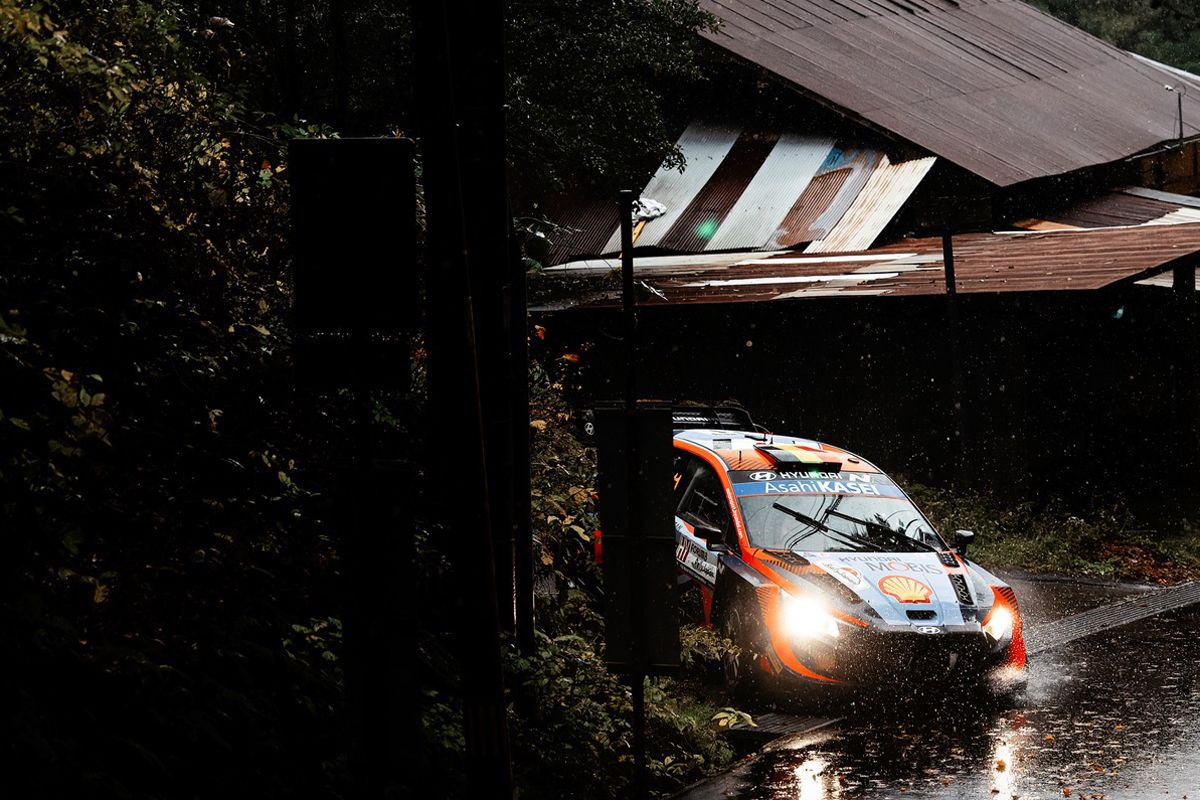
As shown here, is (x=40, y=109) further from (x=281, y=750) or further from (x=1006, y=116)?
(x=1006, y=116)

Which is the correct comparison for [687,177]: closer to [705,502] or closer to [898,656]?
[705,502]

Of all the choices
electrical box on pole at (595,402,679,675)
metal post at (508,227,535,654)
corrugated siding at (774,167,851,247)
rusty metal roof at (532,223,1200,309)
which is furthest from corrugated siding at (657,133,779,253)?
electrical box on pole at (595,402,679,675)

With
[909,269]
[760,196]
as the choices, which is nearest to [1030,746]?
[909,269]

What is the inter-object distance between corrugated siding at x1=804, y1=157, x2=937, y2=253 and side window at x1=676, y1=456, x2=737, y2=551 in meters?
11.3

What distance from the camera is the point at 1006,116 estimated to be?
28.9 meters

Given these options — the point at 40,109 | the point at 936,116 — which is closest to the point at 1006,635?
the point at 40,109

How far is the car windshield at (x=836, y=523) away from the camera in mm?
11906

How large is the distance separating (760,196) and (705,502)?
14198 millimetres

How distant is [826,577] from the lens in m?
11.1

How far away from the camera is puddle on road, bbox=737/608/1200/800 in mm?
8812

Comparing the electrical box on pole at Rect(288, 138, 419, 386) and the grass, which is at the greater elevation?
the electrical box on pole at Rect(288, 138, 419, 386)

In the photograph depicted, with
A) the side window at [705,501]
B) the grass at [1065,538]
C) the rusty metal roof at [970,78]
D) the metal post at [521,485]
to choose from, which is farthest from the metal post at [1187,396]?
the metal post at [521,485]

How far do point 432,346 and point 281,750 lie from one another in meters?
2.25

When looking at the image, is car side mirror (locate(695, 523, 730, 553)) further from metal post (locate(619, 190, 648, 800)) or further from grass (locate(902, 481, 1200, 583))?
grass (locate(902, 481, 1200, 583))
